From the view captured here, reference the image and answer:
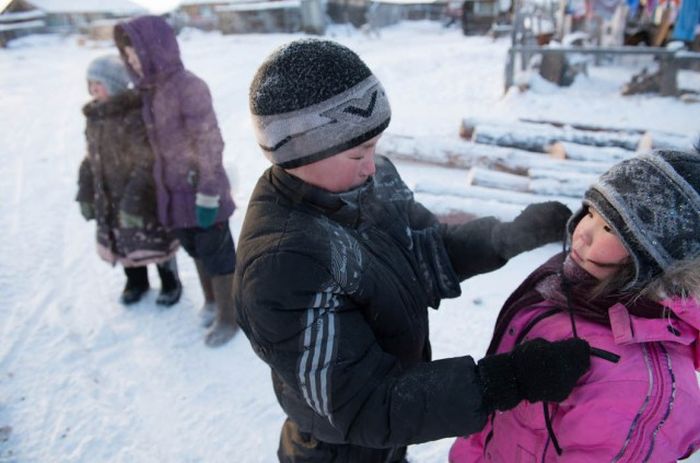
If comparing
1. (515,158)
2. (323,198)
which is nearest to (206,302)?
(323,198)

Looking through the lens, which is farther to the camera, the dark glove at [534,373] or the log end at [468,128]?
the log end at [468,128]

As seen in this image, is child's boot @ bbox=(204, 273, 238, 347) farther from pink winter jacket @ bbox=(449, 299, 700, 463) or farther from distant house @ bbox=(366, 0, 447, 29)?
distant house @ bbox=(366, 0, 447, 29)

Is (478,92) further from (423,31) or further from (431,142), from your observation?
(423,31)

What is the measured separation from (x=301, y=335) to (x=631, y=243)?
32.6 inches

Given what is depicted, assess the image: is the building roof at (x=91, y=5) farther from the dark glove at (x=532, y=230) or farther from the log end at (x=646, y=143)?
the log end at (x=646, y=143)

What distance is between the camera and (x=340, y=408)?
42.5 inches

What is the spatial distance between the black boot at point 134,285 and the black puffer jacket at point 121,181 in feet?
0.84

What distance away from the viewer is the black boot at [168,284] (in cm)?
361

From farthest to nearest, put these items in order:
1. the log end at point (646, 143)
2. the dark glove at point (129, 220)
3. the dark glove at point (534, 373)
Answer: the log end at point (646, 143) → the dark glove at point (129, 220) → the dark glove at point (534, 373)

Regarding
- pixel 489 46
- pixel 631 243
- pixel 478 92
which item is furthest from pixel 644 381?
pixel 489 46

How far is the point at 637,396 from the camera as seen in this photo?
1.10m

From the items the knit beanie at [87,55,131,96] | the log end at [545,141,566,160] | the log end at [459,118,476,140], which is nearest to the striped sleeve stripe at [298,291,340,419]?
the knit beanie at [87,55,131,96]

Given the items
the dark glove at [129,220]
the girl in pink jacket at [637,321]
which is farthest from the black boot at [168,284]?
the girl in pink jacket at [637,321]

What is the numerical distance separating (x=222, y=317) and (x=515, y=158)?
12.0ft
